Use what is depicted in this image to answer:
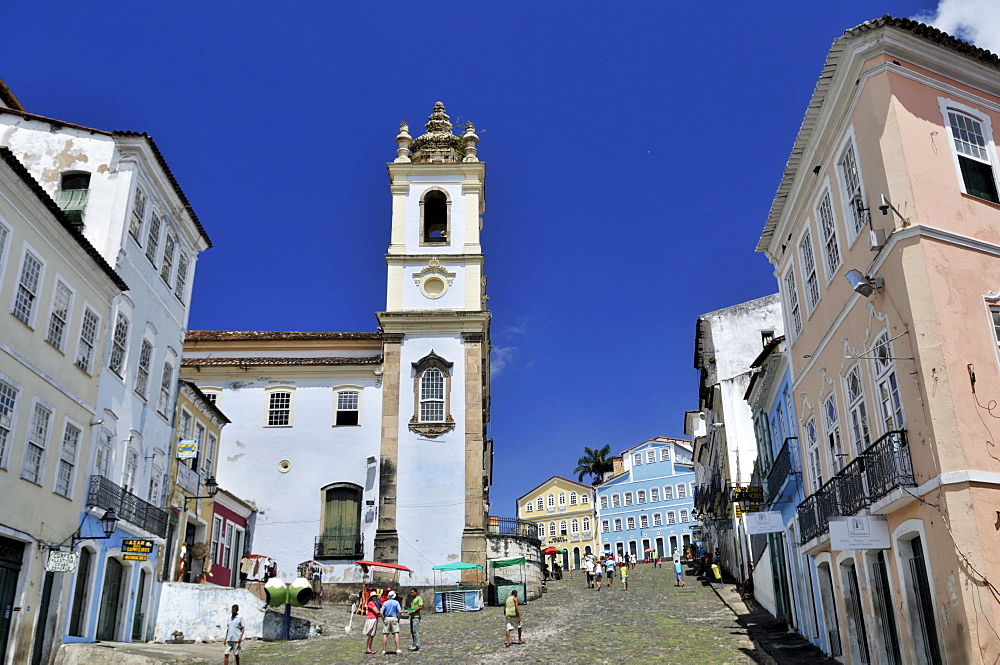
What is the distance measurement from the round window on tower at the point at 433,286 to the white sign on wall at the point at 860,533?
26369 millimetres

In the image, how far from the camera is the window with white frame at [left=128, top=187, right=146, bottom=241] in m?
19.8

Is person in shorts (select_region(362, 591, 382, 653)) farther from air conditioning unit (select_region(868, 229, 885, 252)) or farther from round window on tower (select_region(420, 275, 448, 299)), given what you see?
round window on tower (select_region(420, 275, 448, 299))

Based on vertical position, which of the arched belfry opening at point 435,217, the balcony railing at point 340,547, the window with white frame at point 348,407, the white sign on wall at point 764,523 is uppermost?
the arched belfry opening at point 435,217

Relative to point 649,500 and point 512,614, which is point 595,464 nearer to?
point 649,500

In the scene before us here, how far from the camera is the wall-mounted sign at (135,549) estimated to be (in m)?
18.1

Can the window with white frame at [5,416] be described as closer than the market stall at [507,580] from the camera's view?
Yes

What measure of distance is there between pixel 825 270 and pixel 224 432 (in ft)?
88.4

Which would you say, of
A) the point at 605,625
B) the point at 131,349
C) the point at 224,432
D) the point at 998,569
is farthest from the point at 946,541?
the point at 224,432

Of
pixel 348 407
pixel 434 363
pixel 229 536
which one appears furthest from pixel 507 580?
pixel 229 536

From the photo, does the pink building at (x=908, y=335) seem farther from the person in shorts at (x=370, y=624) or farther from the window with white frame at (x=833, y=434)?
the person in shorts at (x=370, y=624)

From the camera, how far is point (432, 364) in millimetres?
35719

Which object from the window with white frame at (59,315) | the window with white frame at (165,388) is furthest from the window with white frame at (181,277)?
the window with white frame at (59,315)

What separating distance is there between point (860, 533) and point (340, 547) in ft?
81.3

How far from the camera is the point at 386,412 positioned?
35062 mm
